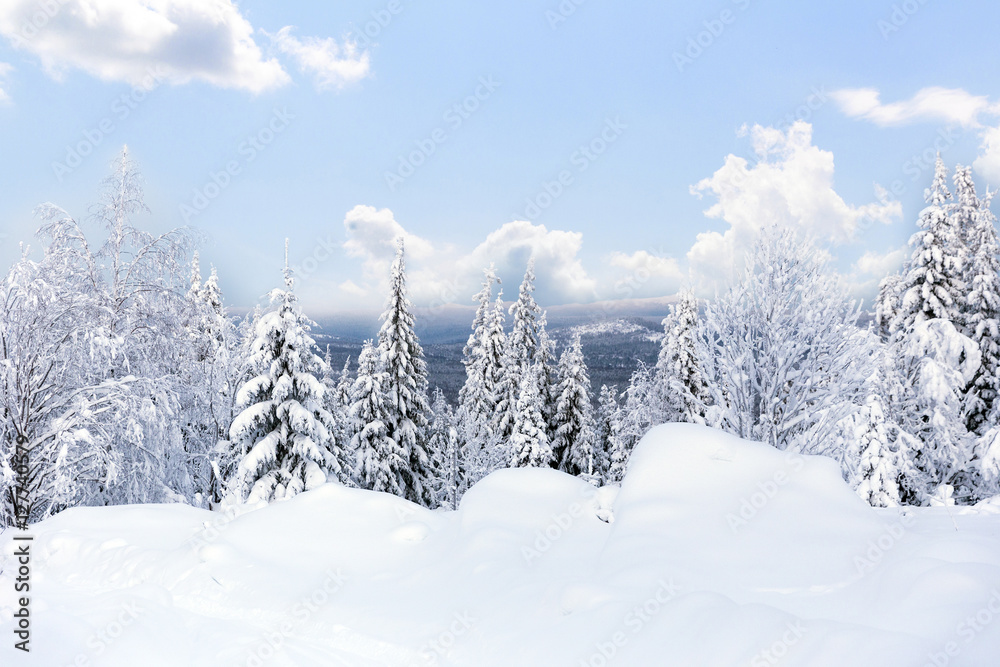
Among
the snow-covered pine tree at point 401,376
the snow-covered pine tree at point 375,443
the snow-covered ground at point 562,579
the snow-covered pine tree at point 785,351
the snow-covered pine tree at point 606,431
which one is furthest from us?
the snow-covered pine tree at point 606,431

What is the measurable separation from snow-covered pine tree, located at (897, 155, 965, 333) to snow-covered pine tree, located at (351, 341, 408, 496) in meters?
19.8

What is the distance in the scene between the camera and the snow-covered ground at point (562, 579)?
13.2 feet

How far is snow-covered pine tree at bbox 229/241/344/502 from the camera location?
1430 centimetres

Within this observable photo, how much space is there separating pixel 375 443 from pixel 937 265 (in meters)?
21.7

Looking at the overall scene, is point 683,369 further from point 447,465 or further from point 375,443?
point 375,443

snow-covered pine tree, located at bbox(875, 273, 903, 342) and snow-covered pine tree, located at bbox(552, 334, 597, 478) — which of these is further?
snow-covered pine tree, located at bbox(552, 334, 597, 478)

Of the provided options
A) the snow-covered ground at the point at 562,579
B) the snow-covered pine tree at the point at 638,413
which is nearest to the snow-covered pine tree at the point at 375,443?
the snow-covered pine tree at the point at 638,413

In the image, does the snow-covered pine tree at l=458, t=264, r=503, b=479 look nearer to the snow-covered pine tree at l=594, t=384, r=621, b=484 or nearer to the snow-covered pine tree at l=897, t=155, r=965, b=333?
the snow-covered pine tree at l=594, t=384, r=621, b=484

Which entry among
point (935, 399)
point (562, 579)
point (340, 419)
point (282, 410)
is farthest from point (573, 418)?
point (562, 579)

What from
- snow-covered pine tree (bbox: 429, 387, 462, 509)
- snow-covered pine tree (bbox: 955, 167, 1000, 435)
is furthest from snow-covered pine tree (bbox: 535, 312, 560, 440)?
snow-covered pine tree (bbox: 955, 167, 1000, 435)

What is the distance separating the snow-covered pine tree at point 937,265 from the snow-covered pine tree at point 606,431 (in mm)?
15912

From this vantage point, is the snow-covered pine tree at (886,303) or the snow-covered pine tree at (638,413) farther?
the snow-covered pine tree at (638,413)

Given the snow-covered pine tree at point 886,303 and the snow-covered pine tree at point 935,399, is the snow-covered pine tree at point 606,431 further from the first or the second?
the snow-covered pine tree at point 935,399

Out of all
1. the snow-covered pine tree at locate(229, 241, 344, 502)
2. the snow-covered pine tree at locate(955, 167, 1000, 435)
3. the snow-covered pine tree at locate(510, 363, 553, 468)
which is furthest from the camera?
the snow-covered pine tree at locate(510, 363, 553, 468)
